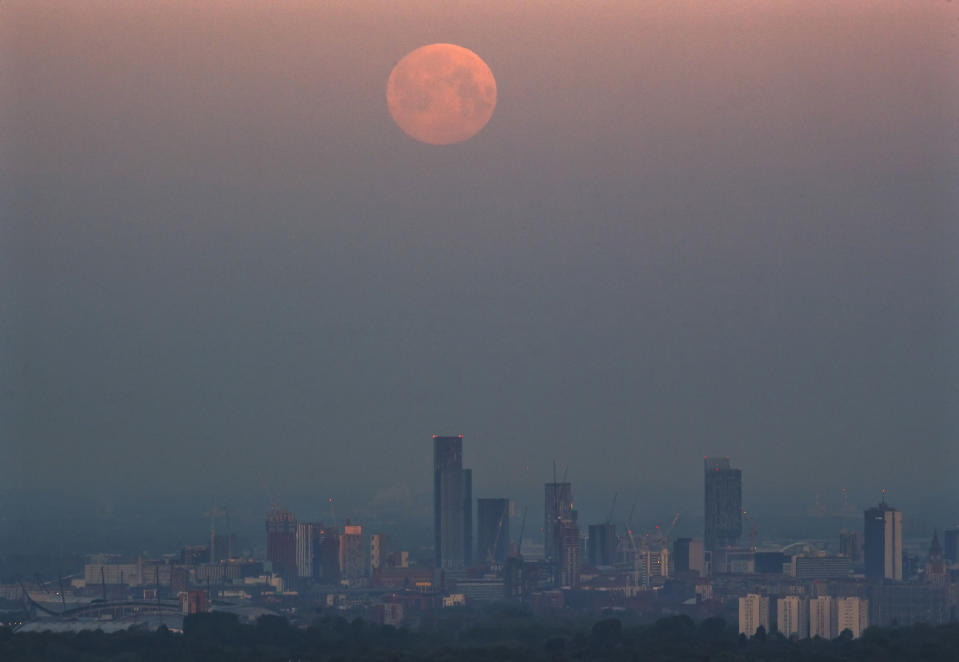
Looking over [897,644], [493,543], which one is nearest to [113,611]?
[897,644]

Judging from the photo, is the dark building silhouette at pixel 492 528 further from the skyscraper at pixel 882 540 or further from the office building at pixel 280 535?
the skyscraper at pixel 882 540

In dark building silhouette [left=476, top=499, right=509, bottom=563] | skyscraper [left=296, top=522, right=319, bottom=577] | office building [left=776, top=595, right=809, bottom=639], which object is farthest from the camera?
dark building silhouette [left=476, top=499, right=509, bottom=563]

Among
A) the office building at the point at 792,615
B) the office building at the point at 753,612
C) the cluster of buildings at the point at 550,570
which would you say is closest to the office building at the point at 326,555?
the cluster of buildings at the point at 550,570

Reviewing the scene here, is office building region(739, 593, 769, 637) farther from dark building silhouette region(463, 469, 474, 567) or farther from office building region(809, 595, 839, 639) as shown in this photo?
dark building silhouette region(463, 469, 474, 567)

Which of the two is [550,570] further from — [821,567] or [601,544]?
[821,567]

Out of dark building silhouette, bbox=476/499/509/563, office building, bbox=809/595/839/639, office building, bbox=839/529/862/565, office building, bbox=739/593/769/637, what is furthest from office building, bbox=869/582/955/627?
dark building silhouette, bbox=476/499/509/563

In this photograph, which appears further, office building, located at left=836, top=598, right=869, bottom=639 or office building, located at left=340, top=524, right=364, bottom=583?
office building, located at left=340, top=524, right=364, bottom=583

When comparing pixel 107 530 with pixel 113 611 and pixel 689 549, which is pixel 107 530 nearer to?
pixel 113 611
